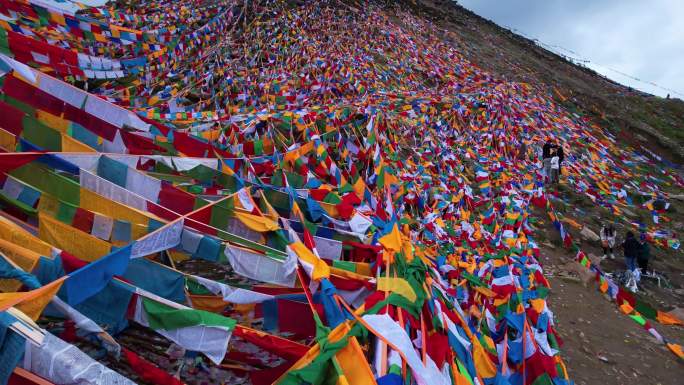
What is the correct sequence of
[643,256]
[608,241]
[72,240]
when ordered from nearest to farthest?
[72,240] < [643,256] < [608,241]

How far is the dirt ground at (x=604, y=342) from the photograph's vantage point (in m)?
6.45

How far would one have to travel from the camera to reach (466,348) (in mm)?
4754

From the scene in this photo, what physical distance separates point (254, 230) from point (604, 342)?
19.6 ft

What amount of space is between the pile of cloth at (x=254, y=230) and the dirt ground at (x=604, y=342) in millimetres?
433

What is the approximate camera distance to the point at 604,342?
7.23m

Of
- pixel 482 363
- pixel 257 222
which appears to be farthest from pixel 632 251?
pixel 257 222

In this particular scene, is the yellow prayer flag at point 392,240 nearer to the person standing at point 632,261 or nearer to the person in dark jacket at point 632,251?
the person standing at point 632,261

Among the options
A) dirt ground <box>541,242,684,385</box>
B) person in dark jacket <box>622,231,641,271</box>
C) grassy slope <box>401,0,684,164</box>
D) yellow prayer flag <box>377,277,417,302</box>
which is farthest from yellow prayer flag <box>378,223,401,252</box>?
grassy slope <box>401,0,684,164</box>

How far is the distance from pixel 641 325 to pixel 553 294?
1485 mm

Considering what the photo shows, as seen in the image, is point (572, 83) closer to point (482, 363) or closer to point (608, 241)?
point (608, 241)

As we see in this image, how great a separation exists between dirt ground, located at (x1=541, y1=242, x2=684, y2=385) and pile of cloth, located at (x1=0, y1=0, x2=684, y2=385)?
Answer: 0.43 metres

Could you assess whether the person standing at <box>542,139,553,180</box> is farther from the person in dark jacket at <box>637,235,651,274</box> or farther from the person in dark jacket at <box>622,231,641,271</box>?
the person in dark jacket at <box>637,235,651,274</box>

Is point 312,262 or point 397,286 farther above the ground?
point 312,262

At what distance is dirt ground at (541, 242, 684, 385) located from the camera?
645 cm
